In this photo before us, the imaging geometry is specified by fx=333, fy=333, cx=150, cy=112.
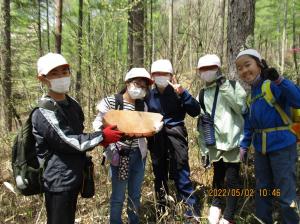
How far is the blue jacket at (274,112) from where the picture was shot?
2736 millimetres

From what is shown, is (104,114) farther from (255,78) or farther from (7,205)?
(7,205)

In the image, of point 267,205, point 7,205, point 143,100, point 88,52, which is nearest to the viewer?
point 267,205

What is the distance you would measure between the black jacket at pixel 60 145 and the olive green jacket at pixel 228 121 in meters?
1.40

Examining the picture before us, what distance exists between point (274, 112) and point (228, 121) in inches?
23.9

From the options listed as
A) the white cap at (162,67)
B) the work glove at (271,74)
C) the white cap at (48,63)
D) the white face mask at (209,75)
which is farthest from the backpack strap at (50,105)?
the work glove at (271,74)

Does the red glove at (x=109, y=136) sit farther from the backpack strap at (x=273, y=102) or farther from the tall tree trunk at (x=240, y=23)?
the tall tree trunk at (x=240, y=23)

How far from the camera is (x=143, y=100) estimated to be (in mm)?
3449

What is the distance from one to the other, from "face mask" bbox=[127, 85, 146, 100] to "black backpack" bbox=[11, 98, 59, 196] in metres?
0.90

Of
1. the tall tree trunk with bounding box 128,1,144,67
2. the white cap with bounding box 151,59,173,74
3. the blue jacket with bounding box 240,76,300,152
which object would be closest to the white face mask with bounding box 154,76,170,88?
the white cap with bounding box 151,59,173,74

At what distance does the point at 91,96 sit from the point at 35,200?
1.71 meters

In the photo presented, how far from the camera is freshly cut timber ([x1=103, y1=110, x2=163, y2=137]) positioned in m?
2.95

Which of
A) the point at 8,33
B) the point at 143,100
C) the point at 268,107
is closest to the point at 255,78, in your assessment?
the point at 268,107

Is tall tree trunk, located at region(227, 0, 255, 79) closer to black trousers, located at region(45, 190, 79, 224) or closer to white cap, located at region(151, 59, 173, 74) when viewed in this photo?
white cap, located at region(151, 59, 173, 74)

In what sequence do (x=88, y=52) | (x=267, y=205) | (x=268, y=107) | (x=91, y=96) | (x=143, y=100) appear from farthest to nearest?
(x=91, y=96) < (x=88, y=52) < (x=143, y=100) < (x=267, y=205) < (x=268, y=107)
